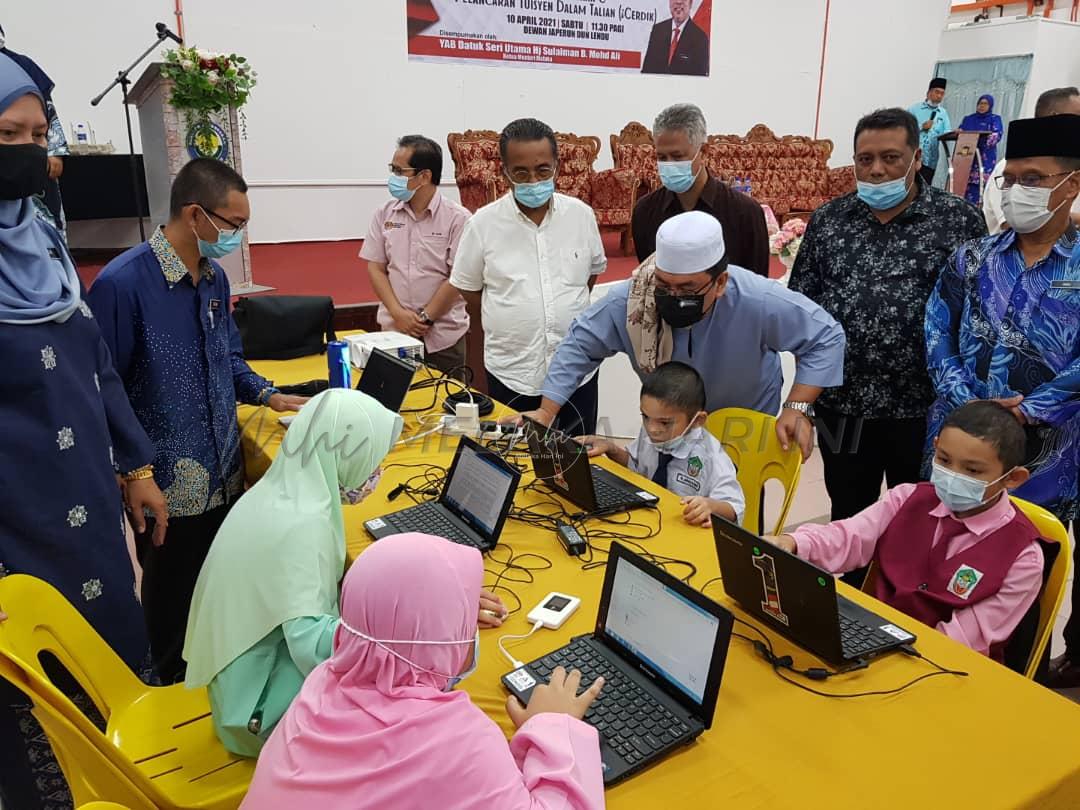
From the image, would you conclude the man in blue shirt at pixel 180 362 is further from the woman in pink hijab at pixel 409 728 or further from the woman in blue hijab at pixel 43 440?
the woman in pink hijab at pixel 409 728

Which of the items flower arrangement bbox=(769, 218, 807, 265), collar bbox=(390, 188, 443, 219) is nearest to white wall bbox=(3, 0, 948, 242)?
collar bbox=(390, 188, 443, 219)

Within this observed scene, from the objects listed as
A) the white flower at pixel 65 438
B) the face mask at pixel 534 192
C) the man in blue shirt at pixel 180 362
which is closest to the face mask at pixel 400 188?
the face mask at pixel 534 192

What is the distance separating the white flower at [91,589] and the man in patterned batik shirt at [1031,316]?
2151 millimetres

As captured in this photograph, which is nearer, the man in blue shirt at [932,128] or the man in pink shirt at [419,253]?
the man in pink shirt at [419,253]

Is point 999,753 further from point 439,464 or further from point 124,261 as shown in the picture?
point 124,261

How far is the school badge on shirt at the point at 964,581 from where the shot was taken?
161 cm

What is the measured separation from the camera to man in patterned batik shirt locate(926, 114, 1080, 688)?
1.96m

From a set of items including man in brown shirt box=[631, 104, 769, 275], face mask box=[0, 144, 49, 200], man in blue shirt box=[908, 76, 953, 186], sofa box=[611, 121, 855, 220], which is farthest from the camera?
man in blue shirt box=[908, 76, 953, 186]

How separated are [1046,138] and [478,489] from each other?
1690 millimetres

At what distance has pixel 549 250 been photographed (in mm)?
3027

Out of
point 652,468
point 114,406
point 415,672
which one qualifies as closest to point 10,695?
point 114,406

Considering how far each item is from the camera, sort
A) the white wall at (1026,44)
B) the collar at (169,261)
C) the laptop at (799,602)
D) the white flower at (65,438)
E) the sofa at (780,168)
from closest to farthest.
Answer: the laptop at (799,602) → the white flower at (65,438) → the collar at (169,261) → the sofa at (780,168) → the white wall at (1026,44)

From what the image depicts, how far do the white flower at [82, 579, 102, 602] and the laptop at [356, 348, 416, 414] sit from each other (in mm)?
1000

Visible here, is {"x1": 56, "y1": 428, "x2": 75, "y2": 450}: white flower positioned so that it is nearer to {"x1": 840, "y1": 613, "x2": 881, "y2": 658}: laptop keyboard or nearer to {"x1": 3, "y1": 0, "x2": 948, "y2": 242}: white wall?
{"x1": 840, "y1": 613, "x2": 881, "y2": 658}: laptop keyboard
